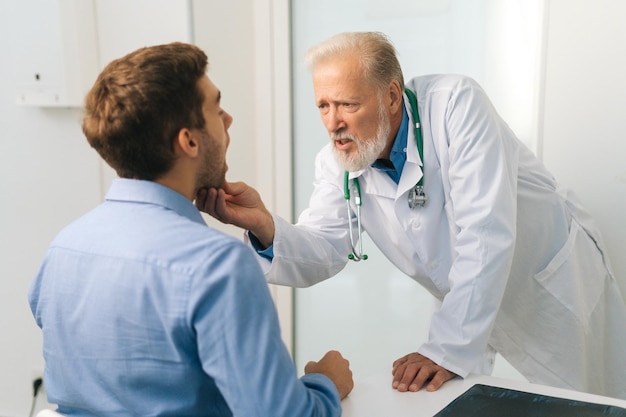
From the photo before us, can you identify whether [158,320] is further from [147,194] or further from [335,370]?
Answer: [335,370]

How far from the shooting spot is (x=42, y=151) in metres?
2.32

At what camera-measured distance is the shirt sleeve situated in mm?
802

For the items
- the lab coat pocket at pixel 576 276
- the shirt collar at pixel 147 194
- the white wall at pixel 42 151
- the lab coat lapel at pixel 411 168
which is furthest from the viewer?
the white wall at pixel 42 151

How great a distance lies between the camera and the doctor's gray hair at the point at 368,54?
153 centimetres

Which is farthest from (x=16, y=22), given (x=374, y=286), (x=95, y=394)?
(x=95, y=394)

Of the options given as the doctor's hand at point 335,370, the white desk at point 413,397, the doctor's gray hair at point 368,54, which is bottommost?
the white desk at point 413,397

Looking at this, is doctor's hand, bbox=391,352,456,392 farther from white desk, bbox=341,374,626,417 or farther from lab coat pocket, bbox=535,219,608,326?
lab coat pocket, bbox=535,219,608,326

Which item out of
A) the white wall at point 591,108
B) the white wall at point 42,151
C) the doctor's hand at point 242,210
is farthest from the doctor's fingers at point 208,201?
the white wall at point 591,108

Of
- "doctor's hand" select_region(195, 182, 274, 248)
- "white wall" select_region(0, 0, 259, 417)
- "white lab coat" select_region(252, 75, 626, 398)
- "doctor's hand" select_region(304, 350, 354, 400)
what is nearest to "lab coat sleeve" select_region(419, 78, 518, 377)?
"white lab coat" select_region(252, 75, 626, 398)

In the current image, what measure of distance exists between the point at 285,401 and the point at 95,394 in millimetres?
269

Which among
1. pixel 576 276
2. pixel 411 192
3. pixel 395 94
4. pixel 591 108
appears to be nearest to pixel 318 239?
pixel 411 192

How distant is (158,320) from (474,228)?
774 mm

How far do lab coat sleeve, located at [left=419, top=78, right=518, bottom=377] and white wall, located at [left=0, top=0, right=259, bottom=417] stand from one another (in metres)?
1.06

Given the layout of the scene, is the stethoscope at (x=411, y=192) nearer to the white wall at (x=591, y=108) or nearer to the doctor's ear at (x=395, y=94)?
the doctor's ear at (x=395, y=94)
